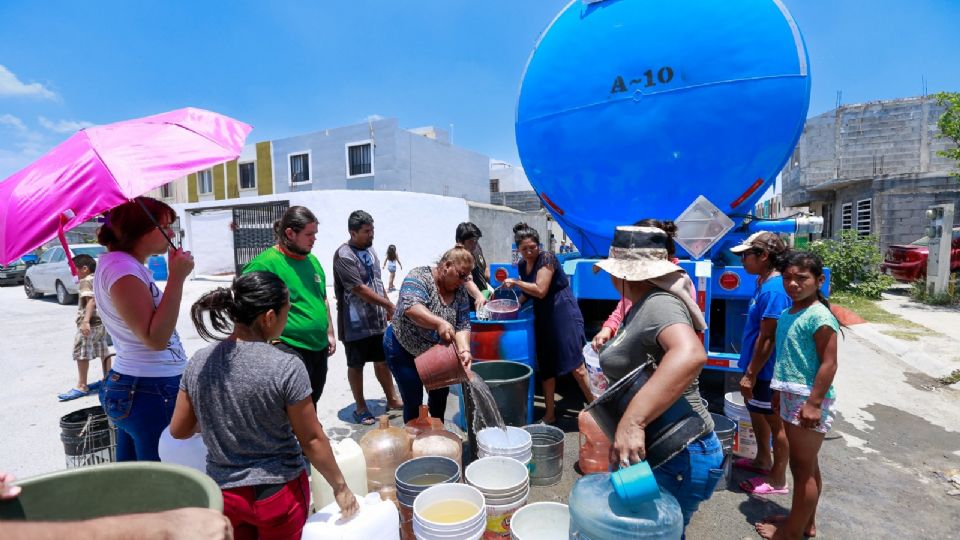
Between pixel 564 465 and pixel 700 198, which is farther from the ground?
pixel 700 198

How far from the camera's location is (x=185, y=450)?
1.88 meters

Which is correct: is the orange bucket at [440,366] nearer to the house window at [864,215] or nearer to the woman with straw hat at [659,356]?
the woman with straw hat at [659,356]

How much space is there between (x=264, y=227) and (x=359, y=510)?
16.0 metres

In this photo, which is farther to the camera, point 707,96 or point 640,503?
point 707,96

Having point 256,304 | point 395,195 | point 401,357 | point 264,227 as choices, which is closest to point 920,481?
point 401,357

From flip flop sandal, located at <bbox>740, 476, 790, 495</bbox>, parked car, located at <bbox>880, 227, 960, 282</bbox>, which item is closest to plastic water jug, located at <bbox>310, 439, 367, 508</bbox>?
flip flop sandal, located at <bbox>740, 476, 790, 495</bbox>

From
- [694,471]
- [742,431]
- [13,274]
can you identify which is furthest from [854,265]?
[13,274]

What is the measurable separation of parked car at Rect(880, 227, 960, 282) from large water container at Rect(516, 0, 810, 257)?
11.1 meters

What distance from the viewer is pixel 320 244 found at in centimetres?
1516

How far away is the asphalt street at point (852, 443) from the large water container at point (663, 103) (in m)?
1.96

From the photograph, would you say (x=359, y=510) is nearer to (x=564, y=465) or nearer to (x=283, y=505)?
(x=283, y=505)

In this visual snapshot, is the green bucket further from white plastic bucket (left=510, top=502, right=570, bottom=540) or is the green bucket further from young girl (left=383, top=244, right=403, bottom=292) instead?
young girl (left=383, top=244, right=403, bottom=292)

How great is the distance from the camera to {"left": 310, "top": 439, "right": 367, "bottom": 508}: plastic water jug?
2.43m

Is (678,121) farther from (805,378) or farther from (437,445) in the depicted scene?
(437,445)
